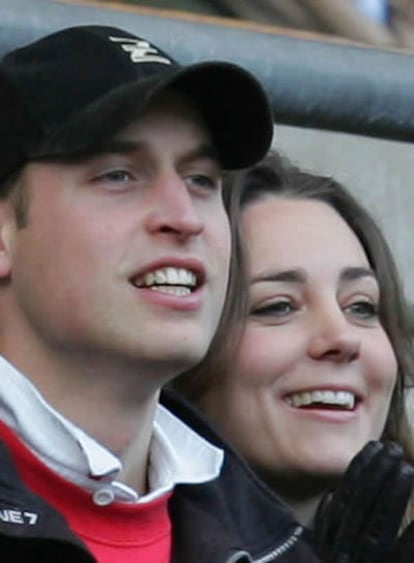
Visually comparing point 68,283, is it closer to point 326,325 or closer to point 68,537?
point 68,537

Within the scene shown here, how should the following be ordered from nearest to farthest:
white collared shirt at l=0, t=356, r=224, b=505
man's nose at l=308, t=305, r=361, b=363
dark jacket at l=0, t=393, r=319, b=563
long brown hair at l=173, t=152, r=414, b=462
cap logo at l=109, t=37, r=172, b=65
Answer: dark jacket at l=0, t=393, r=319, b=563 → white collared shirt at l=0, t=356, r=224, b=505 → cap logo at l=109, t=37, r=172, b=65 → man's nose at l=308, t=305, r=361, b=363 → long brown hair at l=173, t=152, r=414, b=462

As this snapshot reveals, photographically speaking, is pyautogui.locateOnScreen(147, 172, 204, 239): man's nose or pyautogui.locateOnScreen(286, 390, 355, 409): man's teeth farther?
pyautogui.locateOnScreen(286, 390, 355, 409): man's teeth

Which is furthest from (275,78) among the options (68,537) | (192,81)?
(68,537)

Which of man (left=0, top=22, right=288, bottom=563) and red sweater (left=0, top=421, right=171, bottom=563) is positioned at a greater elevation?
man (left=0, top=22, right=288, bottom=563)

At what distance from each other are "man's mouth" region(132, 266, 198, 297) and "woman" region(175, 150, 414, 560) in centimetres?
51

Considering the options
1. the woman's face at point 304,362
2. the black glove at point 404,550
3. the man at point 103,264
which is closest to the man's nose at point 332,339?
the woman's face at point 304,362

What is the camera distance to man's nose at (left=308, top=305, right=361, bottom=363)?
3.46 meters

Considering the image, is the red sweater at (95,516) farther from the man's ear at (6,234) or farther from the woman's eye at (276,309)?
the woman's eye at (276,309)

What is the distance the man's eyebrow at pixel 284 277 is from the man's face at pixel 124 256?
19.3 inches

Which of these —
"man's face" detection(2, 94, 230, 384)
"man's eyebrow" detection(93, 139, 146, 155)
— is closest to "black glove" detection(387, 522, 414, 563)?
"man's face" detection(2, 94, 230, 384)

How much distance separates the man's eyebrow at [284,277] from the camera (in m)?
3.52

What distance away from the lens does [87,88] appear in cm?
300

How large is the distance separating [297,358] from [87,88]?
64 centimetres

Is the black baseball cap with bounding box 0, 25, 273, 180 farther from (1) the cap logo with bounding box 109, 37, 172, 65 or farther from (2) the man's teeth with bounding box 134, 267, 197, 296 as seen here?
(2) the man's teeth with bounding box 134, 267, 197, 296
